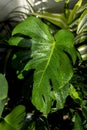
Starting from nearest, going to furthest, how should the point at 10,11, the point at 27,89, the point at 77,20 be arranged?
the point at 27,89 → the point at 77,20 → the point at 10,11

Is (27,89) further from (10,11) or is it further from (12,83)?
(10,11)

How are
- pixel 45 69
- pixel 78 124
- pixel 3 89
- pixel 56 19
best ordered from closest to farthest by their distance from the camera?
pixel 3 89
pixel 45 69
pixel 78 124
pixel 56 19

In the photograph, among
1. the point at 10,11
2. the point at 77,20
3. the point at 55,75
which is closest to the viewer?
the point at 55,75

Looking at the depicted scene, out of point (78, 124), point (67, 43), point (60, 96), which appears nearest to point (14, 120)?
point (60, 96)

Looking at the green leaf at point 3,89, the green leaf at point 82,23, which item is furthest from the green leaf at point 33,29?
the green leaf at point 3,89

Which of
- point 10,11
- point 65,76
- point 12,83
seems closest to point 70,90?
point 65,76

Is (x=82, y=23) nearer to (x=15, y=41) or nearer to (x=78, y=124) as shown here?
(x=15, y=41)
